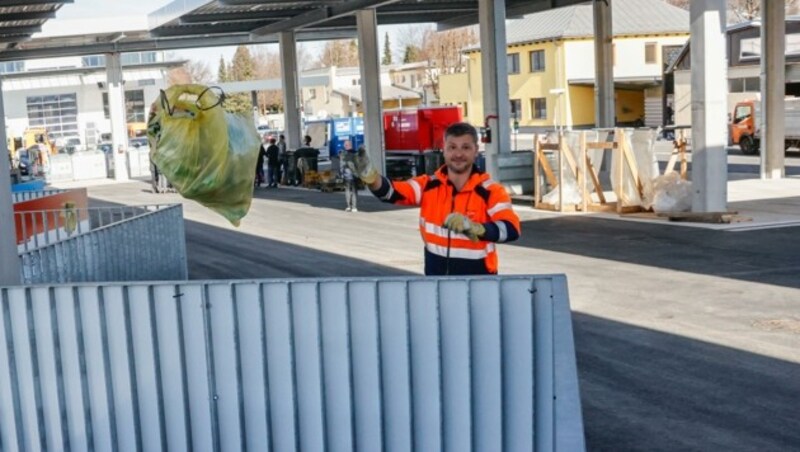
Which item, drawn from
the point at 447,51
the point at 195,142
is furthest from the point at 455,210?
the point at 447,51

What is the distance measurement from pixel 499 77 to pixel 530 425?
21788 millimetres

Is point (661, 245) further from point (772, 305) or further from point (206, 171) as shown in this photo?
point (206, 171)

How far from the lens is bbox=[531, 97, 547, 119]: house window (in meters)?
68.1

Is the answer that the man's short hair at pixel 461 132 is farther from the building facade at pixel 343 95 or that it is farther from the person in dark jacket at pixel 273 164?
the building facade at pixel 343 95

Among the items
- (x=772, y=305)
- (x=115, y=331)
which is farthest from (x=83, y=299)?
Result: (x=772, y=305)

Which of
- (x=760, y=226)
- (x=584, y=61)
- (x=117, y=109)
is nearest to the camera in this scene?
(x=760, y=226)

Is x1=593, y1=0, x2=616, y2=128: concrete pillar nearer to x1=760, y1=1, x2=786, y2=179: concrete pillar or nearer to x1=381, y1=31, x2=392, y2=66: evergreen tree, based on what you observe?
x1=760, y1=1, x2=786, y2=179: concrete pillar

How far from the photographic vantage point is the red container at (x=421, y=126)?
125ft

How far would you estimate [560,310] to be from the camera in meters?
5.42

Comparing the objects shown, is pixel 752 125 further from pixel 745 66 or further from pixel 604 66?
pixel 604 66

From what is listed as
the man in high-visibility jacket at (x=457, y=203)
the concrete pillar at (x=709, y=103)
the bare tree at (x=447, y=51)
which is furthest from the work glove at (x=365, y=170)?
the bare tree at (x=447, y=51)

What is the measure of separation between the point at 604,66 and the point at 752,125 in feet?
32.6

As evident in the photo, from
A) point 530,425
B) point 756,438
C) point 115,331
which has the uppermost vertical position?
point 115,331

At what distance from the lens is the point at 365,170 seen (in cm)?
666
